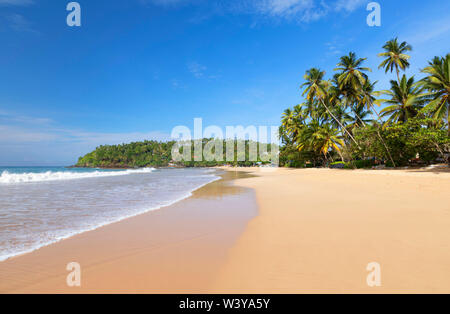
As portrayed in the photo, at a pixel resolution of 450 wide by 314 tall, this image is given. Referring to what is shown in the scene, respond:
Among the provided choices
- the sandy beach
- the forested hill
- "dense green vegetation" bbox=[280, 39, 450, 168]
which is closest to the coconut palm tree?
"dense green vegetation" bbox=[280, 39, 450, 168]

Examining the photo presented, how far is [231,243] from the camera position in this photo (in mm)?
3906

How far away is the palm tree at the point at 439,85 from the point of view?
20.3 meters

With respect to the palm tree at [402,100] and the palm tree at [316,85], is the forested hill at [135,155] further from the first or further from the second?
the palm tree at [402,100]

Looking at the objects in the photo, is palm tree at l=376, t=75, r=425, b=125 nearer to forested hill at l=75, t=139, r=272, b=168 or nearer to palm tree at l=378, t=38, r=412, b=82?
palm tree at l=378, t=38, r=412, b=82

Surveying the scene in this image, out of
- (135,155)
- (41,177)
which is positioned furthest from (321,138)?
(135,155)

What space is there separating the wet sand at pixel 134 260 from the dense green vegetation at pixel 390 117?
25.1 m

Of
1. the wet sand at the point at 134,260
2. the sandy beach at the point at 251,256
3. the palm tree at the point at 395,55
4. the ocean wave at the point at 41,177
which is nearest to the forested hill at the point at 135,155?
the ocean wave at the point at 41,177

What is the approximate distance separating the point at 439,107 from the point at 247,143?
287 ft

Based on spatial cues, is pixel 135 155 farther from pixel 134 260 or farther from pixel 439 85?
pixel 134 260

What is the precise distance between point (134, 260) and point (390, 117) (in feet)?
121

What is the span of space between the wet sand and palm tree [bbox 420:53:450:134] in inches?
1050

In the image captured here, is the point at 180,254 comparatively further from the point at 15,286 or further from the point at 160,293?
the point at 15,286

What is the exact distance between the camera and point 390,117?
2916 centimetres
